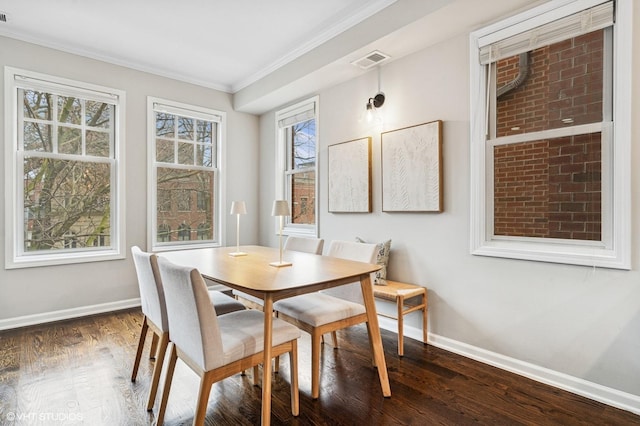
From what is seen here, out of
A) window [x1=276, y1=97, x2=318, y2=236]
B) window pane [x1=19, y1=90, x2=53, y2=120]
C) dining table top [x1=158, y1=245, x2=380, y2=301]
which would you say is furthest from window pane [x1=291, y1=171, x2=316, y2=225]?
window pane [x1=19, y1=90, x2=53, y2=120]

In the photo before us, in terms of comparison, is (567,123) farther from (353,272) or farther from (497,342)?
(353,272)

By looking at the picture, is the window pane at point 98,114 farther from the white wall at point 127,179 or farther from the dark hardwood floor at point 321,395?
the dark hardwood floor at point 321,395

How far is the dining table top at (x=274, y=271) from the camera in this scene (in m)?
1.67

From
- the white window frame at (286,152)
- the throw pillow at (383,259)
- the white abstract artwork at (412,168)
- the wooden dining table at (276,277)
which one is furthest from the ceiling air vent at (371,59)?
the wooden dining table at (276,277)

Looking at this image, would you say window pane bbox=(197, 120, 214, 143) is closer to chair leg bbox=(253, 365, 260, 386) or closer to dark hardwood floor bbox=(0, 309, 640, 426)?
dark hardwood floor bbox=(0, 309, 640, 426)

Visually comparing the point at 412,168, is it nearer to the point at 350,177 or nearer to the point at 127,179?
the point at 350,177

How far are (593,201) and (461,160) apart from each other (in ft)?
2.88

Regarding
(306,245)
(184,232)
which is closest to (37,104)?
(184,232)

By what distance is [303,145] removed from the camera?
14.2 feet

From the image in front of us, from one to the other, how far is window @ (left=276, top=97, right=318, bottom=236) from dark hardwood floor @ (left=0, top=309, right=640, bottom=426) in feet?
6.11

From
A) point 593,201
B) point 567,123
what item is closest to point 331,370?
point 593,201

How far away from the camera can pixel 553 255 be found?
218cm

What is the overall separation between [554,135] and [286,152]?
3.10m

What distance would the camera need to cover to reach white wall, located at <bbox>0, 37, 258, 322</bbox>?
3219 millimetres
